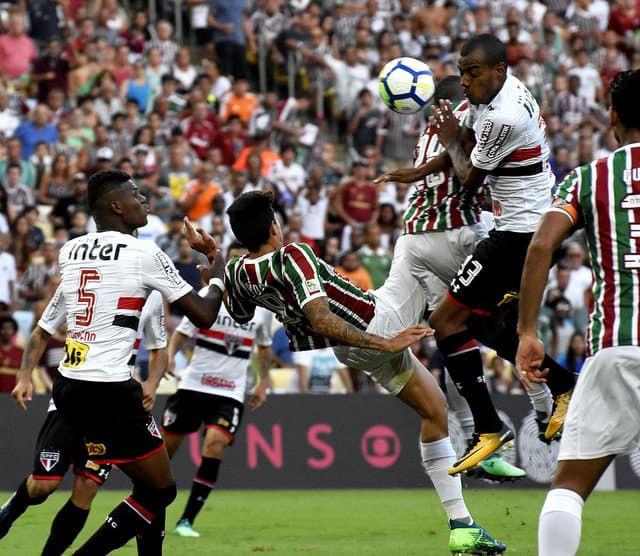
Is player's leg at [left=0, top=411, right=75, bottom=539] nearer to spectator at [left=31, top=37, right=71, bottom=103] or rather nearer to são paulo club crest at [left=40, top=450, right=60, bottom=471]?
são paulo club crest at [left=40, top=450, right=60, bottom=471]

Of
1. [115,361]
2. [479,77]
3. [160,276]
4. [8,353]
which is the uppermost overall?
[479,77]

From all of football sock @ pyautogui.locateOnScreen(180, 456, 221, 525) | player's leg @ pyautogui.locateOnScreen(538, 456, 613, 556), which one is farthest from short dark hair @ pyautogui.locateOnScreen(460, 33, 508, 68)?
football sock @ pyautogui.locateOnScreen(180, 456, 221, 525)

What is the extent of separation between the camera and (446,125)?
29.8ft

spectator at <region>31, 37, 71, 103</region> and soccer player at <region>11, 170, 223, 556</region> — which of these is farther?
spectator at <region>31, 37, 71, 103</region>

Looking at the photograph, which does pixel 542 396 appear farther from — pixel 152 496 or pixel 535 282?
pixel 535 282

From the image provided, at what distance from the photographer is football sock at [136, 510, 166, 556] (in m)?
8.07

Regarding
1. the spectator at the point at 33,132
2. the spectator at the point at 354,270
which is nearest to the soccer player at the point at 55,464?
the spectator at the point at 354,270

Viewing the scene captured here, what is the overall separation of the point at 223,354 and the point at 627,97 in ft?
23.5

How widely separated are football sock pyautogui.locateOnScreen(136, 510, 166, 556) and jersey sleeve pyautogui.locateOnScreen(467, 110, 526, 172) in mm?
3198

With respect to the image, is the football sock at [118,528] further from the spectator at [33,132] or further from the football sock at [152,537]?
the spectator at [33,132]

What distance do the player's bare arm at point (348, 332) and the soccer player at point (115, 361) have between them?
66 centimetres

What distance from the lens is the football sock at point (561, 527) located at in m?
6.04

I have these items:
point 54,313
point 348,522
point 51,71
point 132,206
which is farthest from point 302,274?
point 51,71

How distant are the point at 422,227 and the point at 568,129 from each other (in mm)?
14554
